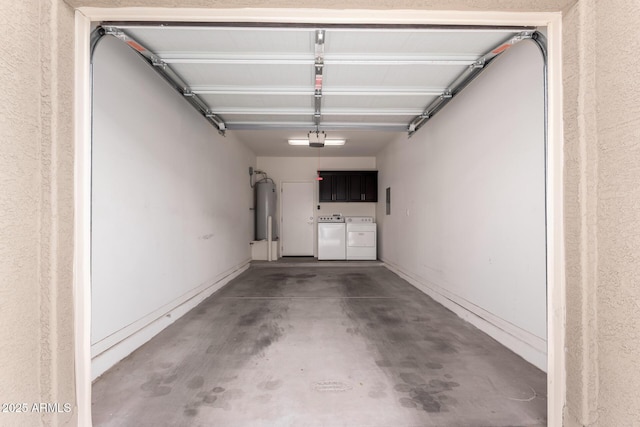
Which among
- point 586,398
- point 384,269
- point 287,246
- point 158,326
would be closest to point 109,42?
point 158,326

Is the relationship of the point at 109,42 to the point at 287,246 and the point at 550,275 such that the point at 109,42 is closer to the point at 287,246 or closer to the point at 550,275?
the point at 550,275

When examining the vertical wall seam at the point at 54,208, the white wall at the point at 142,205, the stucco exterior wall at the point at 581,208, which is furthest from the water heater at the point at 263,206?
the stucco exterior wall at the point at 581,208

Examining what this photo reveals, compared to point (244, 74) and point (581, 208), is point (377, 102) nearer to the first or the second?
point (244, 74)

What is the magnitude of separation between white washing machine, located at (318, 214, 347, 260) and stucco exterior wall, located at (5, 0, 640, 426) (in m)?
5.24

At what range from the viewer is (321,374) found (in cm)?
185

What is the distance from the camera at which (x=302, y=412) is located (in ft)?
4.89

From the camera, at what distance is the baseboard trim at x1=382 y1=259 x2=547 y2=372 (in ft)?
6.42

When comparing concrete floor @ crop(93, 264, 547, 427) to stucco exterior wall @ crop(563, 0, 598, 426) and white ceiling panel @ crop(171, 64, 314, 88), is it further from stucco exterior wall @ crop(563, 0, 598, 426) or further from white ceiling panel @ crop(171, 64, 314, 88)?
white ceiling panel @ crop(171, 64, 314, 88)

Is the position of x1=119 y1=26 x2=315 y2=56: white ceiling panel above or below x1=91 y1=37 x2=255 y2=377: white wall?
above

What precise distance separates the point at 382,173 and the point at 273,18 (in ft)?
17.4

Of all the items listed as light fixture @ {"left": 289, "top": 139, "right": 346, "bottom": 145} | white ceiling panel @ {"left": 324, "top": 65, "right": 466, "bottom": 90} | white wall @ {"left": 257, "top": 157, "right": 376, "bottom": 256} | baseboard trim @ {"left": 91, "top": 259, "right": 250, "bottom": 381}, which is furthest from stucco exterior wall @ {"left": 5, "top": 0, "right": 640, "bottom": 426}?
white wall @ {"left": 257, "top": 157, "right": 376, "bottom": 256}

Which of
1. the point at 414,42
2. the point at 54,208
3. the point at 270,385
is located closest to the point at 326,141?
the point at 414,42

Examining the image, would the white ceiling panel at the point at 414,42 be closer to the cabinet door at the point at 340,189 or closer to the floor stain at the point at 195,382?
the floor stain at the point at 195,382

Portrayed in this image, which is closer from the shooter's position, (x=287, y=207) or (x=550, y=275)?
(x=550, y=275)
